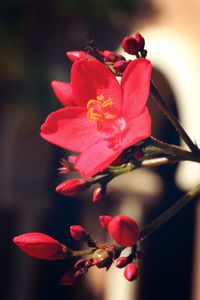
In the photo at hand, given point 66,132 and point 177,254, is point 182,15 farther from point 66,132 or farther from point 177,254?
point 66,132

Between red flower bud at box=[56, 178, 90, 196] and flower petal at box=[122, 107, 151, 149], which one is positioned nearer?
flower petal at box=[122, 107, 151, 149]

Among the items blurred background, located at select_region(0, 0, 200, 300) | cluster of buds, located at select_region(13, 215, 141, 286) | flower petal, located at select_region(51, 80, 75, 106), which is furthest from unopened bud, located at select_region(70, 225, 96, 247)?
blurred background, located at select_region(0, 0, 200, 300)

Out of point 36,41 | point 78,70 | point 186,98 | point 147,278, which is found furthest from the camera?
point 36,41

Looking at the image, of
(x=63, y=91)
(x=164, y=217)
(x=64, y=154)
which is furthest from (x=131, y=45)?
(x=64, y=154)

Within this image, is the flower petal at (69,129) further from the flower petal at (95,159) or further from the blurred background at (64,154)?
the blurred background at (64,154)

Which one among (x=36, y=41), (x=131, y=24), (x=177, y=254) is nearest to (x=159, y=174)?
(x=177, y=254)

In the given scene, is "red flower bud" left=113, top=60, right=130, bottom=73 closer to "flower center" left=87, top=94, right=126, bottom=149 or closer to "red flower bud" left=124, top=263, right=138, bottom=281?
"flower center" left=87, top=94, right=126, bottom=149

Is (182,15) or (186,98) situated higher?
(182,15)

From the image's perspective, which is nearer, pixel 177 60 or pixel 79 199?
pixel 177 60
